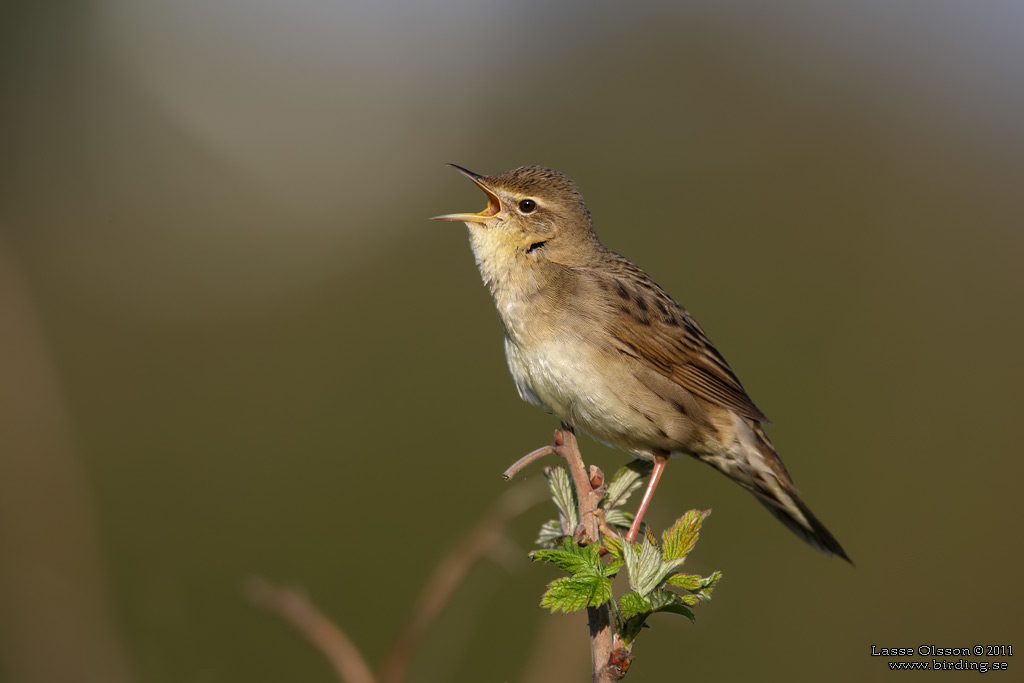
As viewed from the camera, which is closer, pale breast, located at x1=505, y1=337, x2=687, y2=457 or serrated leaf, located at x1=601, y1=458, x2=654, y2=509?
serrated leaf, located at x1=601, y1=458, x2=654, y2=509

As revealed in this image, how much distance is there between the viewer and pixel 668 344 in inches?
173

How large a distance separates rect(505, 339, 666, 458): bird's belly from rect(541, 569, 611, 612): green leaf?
1.78 m

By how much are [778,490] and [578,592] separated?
2.16 m

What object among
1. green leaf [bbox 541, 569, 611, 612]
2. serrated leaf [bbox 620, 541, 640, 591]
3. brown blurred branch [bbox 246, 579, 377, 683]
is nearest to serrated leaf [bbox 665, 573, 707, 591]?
serrated leaf [bbox 620, 541, 640, 591]

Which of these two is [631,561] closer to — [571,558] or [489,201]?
[571,558]

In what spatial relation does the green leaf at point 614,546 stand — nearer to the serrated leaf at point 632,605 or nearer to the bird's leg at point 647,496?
the serrated leaf at point 632,605

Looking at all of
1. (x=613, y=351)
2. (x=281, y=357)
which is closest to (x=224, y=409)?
(x=281, y=357)

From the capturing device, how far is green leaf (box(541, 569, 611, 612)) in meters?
2.29

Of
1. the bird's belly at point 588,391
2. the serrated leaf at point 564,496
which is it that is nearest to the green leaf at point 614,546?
the serrated leaf at point 564,496

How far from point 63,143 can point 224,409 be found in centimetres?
485

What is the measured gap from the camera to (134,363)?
31.8ft

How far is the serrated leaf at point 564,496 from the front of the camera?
2799 mm

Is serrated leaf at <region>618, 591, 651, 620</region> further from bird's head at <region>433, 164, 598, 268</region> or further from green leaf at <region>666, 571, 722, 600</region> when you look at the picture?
bird's head at <region>433, 164, 598, 268</region>

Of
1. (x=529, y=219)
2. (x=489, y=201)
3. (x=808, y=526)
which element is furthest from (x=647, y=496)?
(x=489, y=201)
